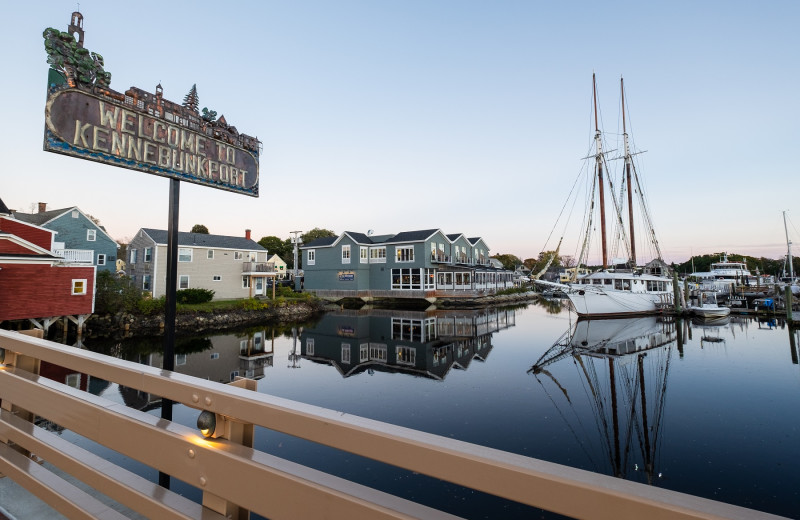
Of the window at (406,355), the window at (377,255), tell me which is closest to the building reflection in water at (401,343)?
the window at (406,355)

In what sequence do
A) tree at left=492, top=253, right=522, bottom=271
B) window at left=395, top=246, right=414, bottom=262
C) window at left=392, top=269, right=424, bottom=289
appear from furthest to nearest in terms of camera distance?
1. tree at left=492, top=253, right=522, bottom=271
2. window at left=395, top=246, right=414, bottom=262
3. window at left=392, top=269, right=424, bottom=289

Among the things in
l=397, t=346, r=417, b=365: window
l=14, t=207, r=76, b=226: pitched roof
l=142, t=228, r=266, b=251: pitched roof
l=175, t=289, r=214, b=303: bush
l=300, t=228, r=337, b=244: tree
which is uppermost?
l=300, t=228, r=337, b=244: tree

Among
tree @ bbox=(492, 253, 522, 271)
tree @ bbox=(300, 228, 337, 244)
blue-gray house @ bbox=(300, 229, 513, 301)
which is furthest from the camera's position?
tree @ bbox=(492, 253, 522, 271)

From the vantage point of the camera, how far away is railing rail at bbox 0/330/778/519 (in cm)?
97

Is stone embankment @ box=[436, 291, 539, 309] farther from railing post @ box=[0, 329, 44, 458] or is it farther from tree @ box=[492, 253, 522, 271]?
tree @ box=[492, 253, 522, 271]

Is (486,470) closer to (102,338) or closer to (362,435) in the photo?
(362,435)

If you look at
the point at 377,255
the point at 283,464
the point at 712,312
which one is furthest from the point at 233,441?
the point at 377,255

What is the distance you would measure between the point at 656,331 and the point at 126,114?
27771 millimetres

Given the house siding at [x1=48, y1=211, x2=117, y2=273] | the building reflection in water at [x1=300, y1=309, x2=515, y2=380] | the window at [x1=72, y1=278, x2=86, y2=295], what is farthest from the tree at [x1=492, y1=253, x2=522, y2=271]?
the window at [x1=72, y1=278, x2=86, y2=295]

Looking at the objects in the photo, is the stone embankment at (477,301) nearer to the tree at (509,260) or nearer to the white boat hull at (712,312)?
the white boat hull at (712,312)

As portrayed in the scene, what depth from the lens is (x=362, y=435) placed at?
4.15ft

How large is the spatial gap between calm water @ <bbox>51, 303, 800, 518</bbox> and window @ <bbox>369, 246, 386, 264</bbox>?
2332cm

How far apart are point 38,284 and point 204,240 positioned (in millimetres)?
16318

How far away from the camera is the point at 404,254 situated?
143ft
